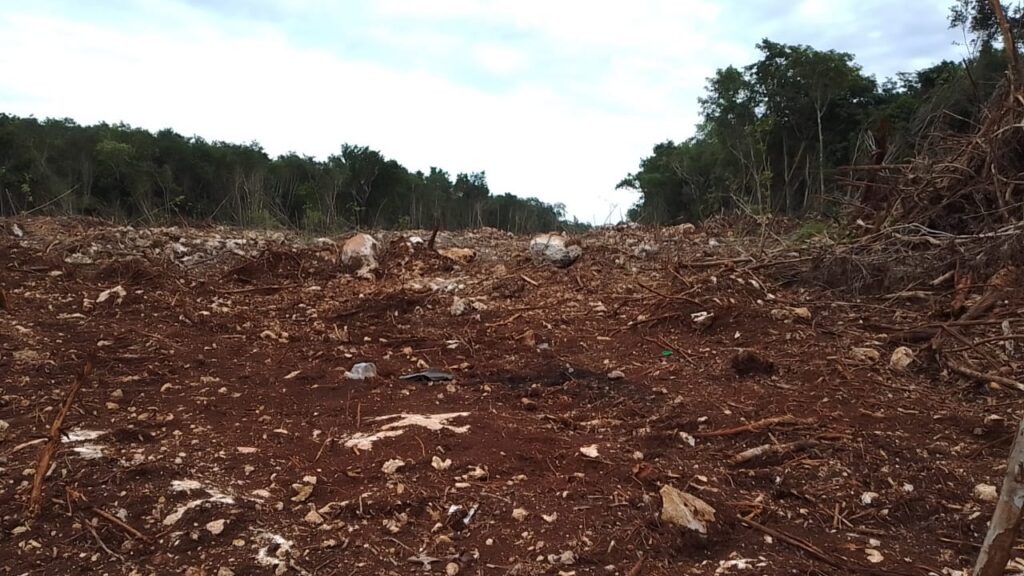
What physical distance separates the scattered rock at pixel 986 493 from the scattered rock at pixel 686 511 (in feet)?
2.73

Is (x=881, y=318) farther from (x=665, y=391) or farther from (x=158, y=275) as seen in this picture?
(x=158, y=275)

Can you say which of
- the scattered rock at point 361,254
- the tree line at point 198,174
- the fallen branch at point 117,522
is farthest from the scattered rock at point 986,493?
the tree line at point 198,174

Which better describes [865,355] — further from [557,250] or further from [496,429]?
[557,250]

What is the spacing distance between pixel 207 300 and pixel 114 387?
1.94 m

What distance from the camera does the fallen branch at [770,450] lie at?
2.21 metres

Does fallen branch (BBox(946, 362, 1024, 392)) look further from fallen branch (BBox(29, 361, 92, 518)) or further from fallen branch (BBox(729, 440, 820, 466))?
fallen branch (BBox(29, 361, 92, 518))

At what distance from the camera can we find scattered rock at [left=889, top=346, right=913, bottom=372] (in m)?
3.01

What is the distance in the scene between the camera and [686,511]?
1784 mm

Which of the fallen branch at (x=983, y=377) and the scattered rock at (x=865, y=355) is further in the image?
the scattered rock at (x=865, y=355)

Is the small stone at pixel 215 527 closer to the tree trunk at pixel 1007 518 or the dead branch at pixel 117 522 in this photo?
the dead branch at pixel 117 522

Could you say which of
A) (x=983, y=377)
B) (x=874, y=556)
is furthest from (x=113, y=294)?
(x=983, y=377)

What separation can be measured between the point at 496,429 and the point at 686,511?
85 centimetres

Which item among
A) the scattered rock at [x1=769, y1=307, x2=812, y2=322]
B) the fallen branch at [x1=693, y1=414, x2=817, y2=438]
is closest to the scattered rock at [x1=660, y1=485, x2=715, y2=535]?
the fallen branch at [x1=693, y1=414, x2=817, y2=438]

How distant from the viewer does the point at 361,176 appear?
2392 centimetres
